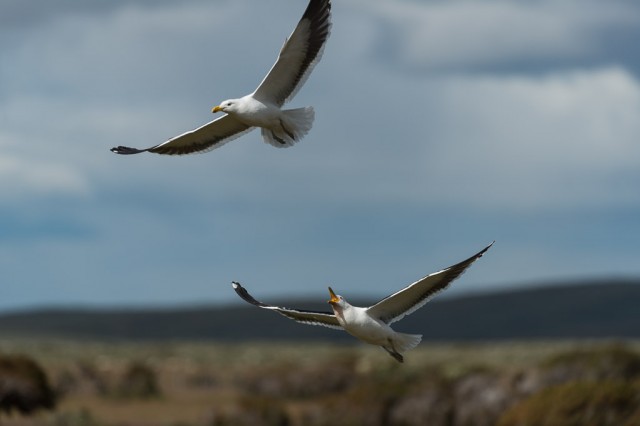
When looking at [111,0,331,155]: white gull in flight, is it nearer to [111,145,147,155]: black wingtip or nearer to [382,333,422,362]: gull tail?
[111,145,147,155]: black wingtip

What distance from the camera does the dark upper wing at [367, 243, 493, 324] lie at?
10.2 metres

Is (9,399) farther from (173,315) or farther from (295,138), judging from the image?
(173,315)

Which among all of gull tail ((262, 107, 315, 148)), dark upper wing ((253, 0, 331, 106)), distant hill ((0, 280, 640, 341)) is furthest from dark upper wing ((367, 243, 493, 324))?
distant hill ((0, 280, 640, 341))

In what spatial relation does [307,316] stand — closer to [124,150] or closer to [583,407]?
[124,150]

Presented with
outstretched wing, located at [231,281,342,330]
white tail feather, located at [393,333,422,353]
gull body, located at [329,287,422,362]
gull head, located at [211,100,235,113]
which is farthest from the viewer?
gull head, located at [211,100,235,113]

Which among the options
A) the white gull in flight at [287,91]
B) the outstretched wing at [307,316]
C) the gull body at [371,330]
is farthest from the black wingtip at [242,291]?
the white gull in flight at [287,91]

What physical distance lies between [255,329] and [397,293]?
417ft

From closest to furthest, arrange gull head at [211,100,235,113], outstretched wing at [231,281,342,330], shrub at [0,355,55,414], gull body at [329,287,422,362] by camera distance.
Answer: gull body at [329,287,422,362] < outstretched wing at [231,281,342,330] < gull head at [211,100,235,113] < shrub at [0,355,55,414]

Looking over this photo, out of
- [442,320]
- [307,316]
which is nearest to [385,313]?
[307,316]

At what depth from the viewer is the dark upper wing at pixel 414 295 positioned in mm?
10219

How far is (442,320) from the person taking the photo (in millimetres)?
139125

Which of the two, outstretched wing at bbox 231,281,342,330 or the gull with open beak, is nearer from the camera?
the gull with open beak

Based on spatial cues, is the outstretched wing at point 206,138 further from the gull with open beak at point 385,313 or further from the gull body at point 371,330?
the gull body at point 371,330

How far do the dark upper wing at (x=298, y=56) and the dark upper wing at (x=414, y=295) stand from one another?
3.01 m
